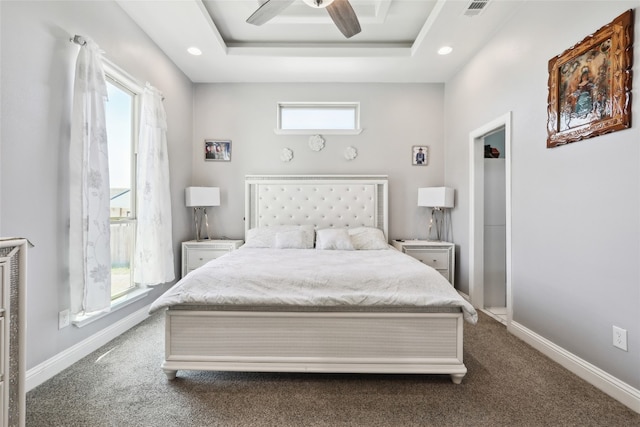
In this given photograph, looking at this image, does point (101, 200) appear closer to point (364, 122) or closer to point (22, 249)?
point (22, 249)

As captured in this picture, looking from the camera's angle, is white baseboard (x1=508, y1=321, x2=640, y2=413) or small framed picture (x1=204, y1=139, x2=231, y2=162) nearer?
white baseboard (x1=508, y1=321, x2=640, y2=413)

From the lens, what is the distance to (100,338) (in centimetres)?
235

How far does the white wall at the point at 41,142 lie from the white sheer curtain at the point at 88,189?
0.07 meters

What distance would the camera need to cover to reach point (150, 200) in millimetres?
2934

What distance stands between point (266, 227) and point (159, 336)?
1.63 metres

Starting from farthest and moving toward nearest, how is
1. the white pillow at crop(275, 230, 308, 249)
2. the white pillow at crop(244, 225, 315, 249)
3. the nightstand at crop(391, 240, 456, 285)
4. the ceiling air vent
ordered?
the nightstand at crop(391, 240, 456, 285), the white pillow at crop(244, 225, 315, 249), the white pillow at crop(275, 230, 308, 249), the ceiling air vent

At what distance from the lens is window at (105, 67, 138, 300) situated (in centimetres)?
271

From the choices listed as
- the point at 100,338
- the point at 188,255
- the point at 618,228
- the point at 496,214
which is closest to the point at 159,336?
the point at 100,338

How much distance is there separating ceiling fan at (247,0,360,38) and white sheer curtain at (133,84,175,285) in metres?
1.49

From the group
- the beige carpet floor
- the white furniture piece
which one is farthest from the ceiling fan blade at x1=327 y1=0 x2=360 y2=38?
the beige carpet floor

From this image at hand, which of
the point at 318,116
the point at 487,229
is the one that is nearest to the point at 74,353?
the point at 318,116

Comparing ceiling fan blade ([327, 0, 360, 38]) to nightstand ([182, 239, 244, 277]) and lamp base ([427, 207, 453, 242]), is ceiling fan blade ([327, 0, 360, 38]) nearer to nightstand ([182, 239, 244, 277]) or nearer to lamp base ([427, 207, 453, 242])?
lamp base ([427, 207, 453, 242])

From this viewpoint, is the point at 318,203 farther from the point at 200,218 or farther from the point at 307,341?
the point at 307,341

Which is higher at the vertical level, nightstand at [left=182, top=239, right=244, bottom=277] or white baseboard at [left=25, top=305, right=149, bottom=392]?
nightstand at [left=182, top=239, right=244, bottom=277]
